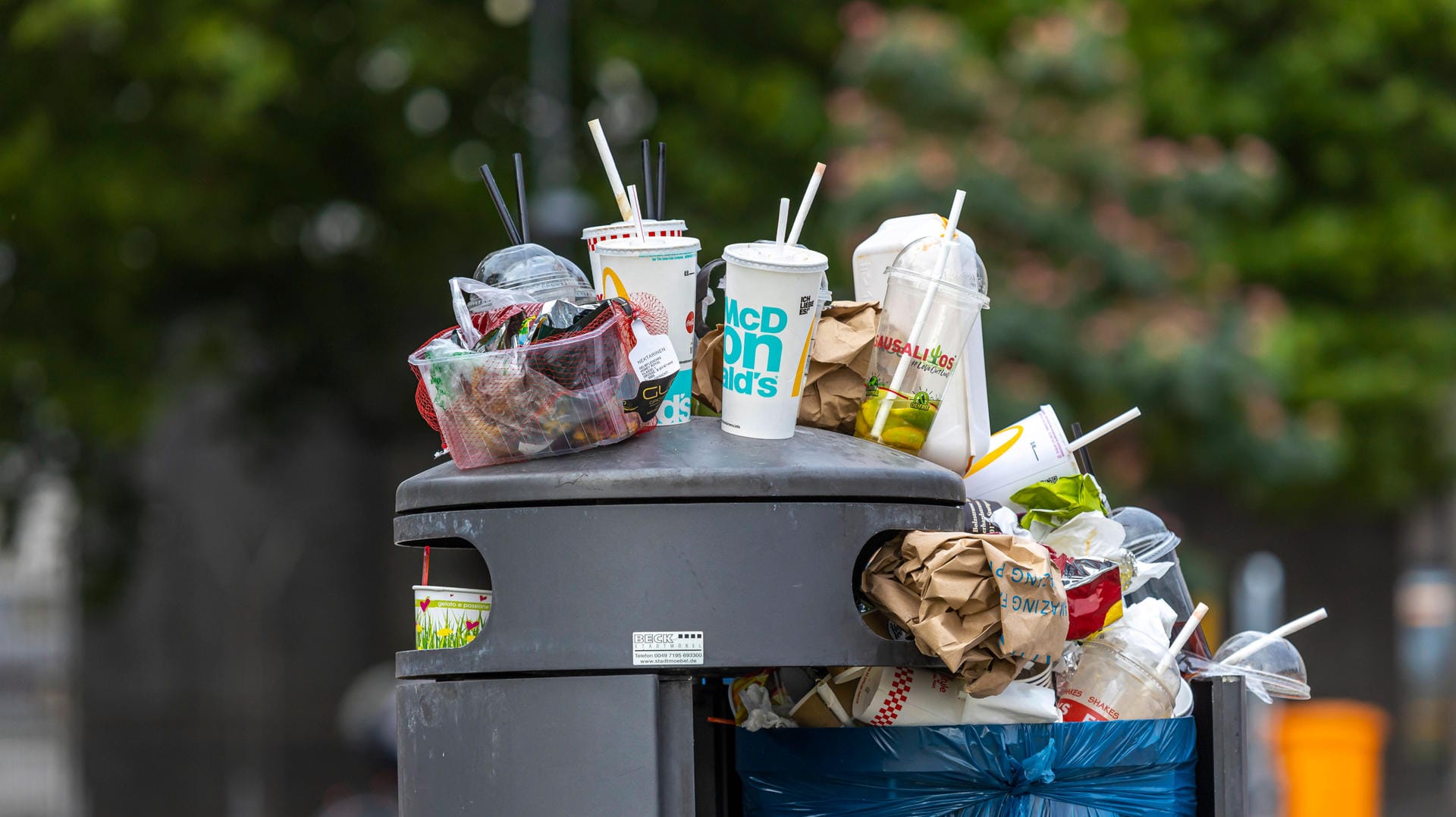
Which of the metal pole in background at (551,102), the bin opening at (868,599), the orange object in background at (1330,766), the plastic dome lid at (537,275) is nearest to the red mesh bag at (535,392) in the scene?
the plastic dome lid at (537,275)

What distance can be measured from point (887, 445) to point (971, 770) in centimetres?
57

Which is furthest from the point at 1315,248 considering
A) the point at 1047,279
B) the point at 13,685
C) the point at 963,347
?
the point at 13,685

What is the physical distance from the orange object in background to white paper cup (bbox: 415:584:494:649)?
10787 millimetres

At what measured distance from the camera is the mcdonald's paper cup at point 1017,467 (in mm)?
3107

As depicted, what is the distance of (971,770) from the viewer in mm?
2650

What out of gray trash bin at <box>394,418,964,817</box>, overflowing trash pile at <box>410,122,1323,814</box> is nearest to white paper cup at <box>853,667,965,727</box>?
overflowing trash pile at <box>410,122,1323,814</box>

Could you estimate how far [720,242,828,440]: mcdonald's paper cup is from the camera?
263 cm

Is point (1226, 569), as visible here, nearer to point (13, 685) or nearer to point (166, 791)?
point (166, 791)

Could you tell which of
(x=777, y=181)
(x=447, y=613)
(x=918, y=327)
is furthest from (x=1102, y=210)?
(x=447, y=613)

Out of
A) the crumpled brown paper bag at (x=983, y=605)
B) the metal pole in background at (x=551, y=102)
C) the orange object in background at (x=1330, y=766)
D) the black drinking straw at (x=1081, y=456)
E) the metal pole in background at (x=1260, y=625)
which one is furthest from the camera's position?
the orange object in background at (x=1330, y=766)

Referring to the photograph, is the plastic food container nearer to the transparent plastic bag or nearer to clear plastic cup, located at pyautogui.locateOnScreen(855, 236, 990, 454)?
the transparent plastic bag

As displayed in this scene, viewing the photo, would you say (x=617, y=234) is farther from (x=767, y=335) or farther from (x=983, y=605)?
(x=983, y=605)

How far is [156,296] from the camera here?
11133 millimetres

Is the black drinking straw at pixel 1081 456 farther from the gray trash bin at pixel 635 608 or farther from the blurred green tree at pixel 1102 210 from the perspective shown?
the blurred green tree at pixel 1102 210
